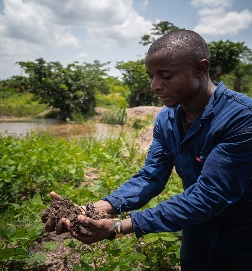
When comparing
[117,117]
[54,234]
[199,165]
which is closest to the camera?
[199,165]

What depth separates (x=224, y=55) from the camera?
57.3ft

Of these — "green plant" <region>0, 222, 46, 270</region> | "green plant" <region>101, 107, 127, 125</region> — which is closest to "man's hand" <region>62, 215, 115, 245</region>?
"green plant" <region>0, 222, 46, 270</region>

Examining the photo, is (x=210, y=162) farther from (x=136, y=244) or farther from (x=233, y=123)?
(x=136, y=244)

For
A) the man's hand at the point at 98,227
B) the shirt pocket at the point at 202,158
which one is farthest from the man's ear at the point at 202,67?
the man's hand at the point at 98,227

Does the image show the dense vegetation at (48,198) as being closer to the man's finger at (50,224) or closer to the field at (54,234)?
the field at (54,234)

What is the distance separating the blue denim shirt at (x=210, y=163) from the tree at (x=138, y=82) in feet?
46.4

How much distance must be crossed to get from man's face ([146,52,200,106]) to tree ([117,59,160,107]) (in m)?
14.1

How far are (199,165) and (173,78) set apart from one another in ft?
1.61

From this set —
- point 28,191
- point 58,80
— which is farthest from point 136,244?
point 58,80

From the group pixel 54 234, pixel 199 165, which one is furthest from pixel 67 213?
pixel 54 234

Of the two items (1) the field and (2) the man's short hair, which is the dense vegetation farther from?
(2) the man's short hair

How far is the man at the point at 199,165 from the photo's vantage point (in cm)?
136

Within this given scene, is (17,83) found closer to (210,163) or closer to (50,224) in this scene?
(50,224)

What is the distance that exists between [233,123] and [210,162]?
0.21m
